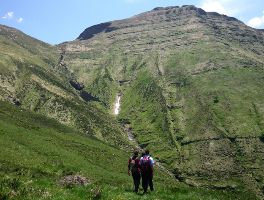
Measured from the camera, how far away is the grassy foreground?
24727 mm

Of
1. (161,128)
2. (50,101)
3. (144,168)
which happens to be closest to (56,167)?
(144,168)

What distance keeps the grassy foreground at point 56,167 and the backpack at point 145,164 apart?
164cm

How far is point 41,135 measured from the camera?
96.6m

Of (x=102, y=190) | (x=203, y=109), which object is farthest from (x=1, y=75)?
(x=102, y=190)

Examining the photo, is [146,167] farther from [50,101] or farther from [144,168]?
[50,101]

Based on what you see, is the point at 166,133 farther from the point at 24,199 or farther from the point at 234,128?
the point at 24,199

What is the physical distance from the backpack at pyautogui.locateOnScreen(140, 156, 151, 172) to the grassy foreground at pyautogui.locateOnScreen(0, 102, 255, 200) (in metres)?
1.64

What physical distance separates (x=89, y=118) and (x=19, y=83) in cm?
3935

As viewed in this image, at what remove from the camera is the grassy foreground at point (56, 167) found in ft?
81.1

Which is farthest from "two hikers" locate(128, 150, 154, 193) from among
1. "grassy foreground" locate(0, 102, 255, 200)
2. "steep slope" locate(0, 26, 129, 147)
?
"steep slope" locate(0, 26, 129, 147)

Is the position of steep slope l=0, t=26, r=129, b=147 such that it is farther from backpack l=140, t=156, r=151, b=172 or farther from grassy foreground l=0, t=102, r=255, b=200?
backpack l=140, t=156, r=151, b=172

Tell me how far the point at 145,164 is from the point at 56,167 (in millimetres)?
38173

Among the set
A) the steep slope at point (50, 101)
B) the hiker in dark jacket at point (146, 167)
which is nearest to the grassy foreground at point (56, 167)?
the hiker in dark jacket at point (146, 167)

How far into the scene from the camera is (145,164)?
29.0 metres
